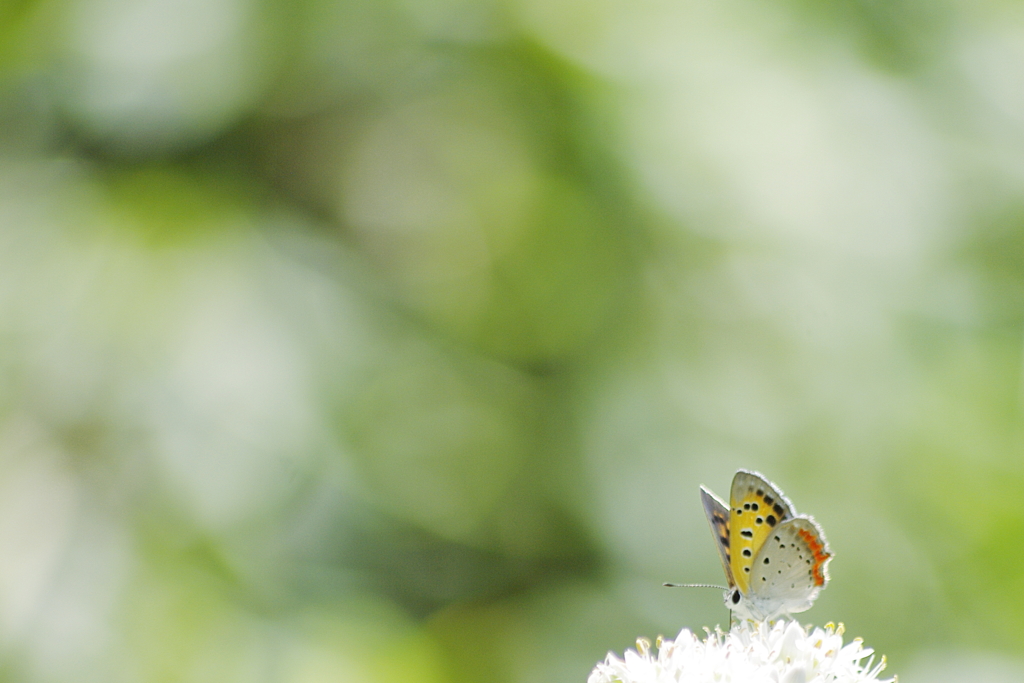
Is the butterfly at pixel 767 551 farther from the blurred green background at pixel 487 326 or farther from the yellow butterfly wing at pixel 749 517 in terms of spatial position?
the blurred green background at pixel 487 326

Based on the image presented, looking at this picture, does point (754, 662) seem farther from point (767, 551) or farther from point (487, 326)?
point (487, 326)

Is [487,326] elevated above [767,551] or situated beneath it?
elevated above

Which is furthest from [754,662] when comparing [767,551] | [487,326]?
[487,326]

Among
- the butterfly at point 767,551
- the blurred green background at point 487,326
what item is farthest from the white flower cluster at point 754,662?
the blurred green background at point 487,326

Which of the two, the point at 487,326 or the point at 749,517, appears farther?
the point at 487,326

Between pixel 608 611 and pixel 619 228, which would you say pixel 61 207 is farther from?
pixel 608 611

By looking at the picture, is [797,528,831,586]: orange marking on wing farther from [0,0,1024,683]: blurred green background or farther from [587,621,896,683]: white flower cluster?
[0,0,1024,683]: blurred green background

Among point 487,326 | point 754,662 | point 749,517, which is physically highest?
point 487,326

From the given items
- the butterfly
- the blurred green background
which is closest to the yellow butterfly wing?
the butterfly
